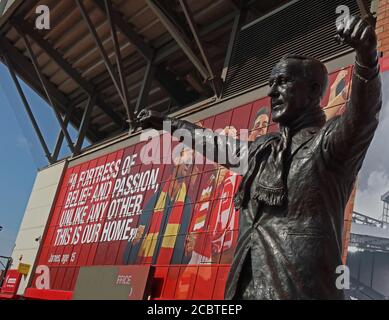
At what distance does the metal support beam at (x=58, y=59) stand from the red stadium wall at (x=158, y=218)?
3.24m

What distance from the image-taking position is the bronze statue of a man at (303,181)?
142 centimetres

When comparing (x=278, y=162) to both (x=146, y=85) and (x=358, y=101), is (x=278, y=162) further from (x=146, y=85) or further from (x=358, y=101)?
(x=146, y=85)

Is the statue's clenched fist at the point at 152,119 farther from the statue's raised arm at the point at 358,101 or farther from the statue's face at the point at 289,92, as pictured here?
the statue's raised arm at the point at 358,101

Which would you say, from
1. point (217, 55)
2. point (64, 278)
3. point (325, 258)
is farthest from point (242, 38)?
point (325, 258)

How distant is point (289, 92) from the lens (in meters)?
1.70

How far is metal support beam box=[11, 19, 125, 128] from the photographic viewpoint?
1548cm

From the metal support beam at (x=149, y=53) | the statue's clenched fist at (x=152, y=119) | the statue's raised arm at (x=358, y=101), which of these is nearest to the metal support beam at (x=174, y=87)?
the metal support beam at (x=149, y=53)

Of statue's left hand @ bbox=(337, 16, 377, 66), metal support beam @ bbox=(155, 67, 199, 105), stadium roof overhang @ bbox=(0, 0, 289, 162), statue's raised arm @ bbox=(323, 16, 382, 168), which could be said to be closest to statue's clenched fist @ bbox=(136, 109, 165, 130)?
statue's raised arm @ bbox=(323, 16, 382, 168)

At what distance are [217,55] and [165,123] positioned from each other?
12168mm

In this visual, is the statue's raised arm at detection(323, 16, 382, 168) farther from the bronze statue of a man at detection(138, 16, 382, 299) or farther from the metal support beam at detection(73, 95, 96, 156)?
the metal support beam at detection(73, 95, 96, 156)

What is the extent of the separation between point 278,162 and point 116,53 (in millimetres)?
11721

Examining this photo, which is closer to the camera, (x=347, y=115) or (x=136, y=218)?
(x=347, y=115)

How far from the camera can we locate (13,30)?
16.0 meters
